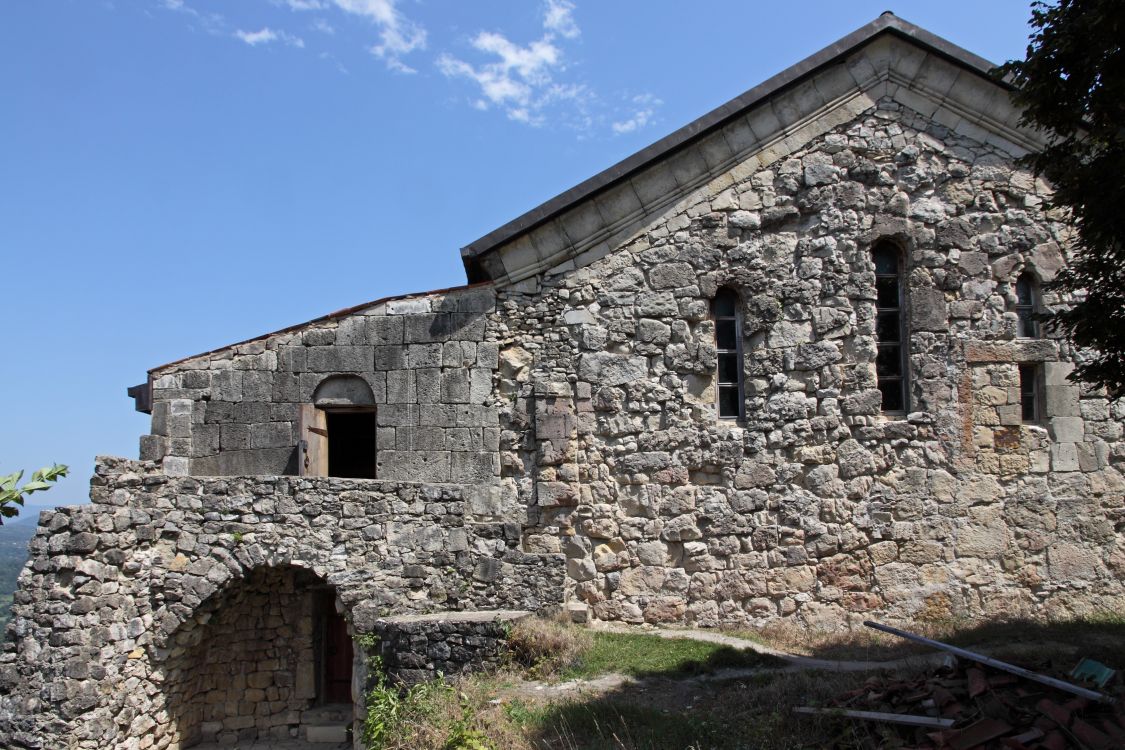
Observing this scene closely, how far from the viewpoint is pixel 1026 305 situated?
10445 mm

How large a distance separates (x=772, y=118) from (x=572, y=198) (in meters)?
2.65

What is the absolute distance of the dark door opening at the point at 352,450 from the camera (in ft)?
40.9

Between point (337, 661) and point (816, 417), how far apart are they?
647cm

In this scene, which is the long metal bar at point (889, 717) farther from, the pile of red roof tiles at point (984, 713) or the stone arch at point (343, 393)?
the stone arch at point (343, 393)

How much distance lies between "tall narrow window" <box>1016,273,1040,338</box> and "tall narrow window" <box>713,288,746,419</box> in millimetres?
3406

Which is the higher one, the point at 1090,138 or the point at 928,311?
the point at 1090,138

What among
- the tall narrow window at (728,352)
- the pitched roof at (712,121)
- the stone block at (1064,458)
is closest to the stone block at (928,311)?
the stone block at (1064,458)

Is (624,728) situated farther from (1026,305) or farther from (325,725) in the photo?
(1026,305)

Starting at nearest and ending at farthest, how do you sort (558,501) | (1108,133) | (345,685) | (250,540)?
(1108,133)
(250,540)
(558,501)
(345,685)

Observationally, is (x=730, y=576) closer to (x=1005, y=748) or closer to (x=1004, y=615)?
(x=1004, y=615)

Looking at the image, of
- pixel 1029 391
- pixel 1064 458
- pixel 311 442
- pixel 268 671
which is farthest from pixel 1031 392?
pixel 268 671

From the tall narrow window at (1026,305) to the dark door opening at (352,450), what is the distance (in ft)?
28.3

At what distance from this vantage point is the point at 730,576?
9.77 m

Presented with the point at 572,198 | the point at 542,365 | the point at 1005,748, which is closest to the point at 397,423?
the point at 542,365
